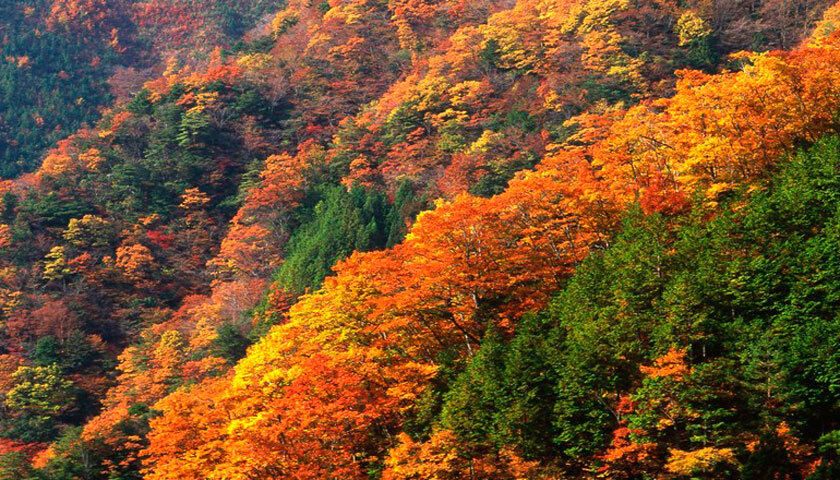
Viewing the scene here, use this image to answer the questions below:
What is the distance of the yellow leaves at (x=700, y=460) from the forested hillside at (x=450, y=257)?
138 mm

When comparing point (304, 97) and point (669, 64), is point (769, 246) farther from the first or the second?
point (304, 97)

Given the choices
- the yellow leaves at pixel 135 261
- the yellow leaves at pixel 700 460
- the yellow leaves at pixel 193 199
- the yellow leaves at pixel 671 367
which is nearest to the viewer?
the yellow leaves at pixel 700 460

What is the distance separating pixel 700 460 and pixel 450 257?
39.4 feet

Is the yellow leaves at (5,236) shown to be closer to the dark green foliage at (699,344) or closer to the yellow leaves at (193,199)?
the yellow leaves at (193,199)

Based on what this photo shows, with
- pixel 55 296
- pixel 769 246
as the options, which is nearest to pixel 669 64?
pixel 769 246

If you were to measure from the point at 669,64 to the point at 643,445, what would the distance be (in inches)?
1599

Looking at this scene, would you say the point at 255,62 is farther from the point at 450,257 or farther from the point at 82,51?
the point at 450,257

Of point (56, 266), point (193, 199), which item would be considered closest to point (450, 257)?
point (56, 266)

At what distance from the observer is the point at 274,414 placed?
2716 cm

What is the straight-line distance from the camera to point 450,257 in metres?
29.9

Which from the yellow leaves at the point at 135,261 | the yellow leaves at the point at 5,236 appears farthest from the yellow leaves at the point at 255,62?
the yellow leaves at the point at 5,236

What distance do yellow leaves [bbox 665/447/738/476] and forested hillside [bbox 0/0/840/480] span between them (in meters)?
0.14

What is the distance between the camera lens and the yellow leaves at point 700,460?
→ 21.6 meters

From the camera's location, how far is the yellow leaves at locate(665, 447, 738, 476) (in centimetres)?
2161
